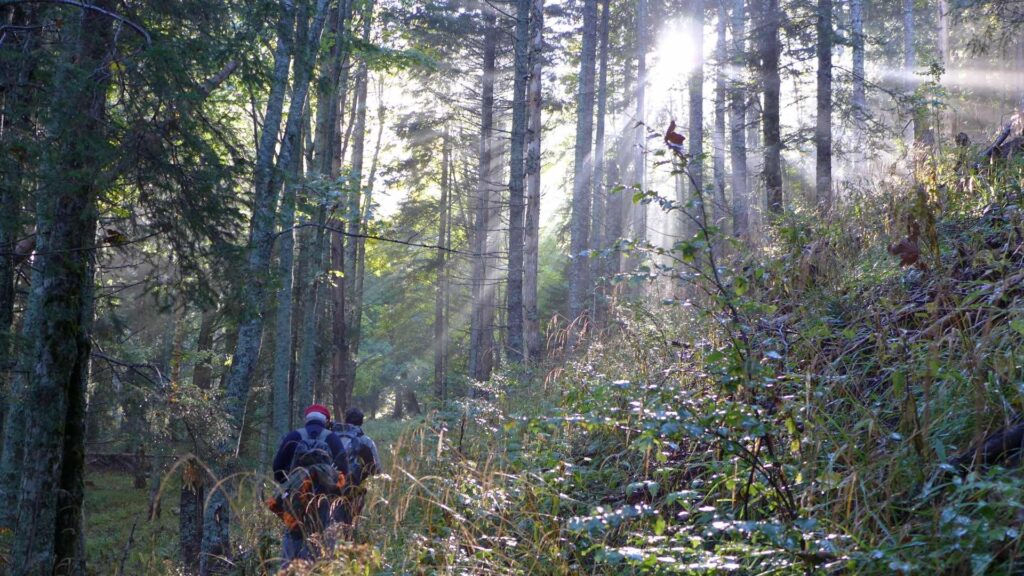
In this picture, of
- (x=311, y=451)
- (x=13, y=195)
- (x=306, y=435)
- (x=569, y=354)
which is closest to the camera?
(x=13, y=195)

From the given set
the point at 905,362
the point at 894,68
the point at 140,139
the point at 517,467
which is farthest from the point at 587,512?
the point at 894,68

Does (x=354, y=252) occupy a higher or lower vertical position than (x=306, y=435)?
higher

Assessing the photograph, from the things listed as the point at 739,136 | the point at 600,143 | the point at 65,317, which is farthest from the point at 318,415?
the point at 600,143

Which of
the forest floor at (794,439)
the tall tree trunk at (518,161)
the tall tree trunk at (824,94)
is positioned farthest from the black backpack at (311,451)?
the tall tree trunk at (824,94)

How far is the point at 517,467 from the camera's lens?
16.3 ft

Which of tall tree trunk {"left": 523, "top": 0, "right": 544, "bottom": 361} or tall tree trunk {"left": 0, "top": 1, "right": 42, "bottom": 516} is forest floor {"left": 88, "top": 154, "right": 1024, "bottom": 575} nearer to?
tall tree trunk {"left": 0, "top": 1, "right": 42, "bottom": 516}

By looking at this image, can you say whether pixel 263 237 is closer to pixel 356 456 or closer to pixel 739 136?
pixel 356 456

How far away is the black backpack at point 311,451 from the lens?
6312mm

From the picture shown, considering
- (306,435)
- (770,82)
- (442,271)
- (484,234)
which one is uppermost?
(770,82)

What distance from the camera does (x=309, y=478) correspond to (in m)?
5.25

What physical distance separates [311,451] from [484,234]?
21.7 metres

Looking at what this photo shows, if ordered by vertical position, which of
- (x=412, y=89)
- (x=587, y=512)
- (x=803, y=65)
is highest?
(x=412, y=89)

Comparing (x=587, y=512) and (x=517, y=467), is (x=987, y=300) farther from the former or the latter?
(x=517, y=467)

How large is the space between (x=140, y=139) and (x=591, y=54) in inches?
562
